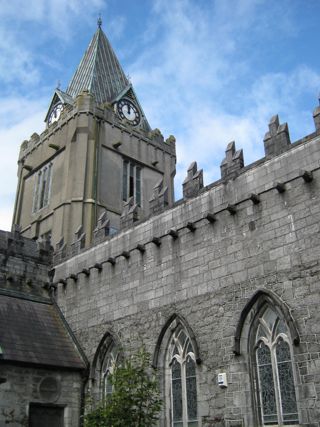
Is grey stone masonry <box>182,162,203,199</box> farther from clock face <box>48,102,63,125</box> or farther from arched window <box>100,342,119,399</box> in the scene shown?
clock face <box>48,102,63,125</box>

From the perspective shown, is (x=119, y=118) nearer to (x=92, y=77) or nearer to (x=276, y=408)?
(x=92, y=77)

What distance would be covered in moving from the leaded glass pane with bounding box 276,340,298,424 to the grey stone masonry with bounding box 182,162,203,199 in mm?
5492

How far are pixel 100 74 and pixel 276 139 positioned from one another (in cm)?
2888

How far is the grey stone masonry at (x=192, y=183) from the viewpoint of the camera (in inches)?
623

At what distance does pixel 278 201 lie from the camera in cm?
1320

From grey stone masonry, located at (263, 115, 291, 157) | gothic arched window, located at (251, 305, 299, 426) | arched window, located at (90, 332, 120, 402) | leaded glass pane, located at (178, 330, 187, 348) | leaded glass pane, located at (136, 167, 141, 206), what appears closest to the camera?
gothic arched window, located at (251, 305, 299, 426)

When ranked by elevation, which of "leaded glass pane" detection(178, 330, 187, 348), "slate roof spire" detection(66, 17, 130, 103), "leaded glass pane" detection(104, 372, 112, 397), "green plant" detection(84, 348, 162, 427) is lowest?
"green plant" detection(84, 348, 162, 427)

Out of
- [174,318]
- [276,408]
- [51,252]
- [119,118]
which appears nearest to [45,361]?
[174,318]

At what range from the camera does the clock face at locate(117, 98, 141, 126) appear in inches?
1469

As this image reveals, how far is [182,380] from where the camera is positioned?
14273 millimetres

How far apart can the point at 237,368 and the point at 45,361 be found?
684 cm

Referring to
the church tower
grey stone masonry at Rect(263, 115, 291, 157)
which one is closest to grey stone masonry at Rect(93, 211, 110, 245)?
grey stone masonry at Rect(263, 115, 291, 157)

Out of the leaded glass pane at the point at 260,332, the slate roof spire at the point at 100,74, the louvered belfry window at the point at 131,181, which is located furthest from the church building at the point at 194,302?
the slate roof spire at the point at 100,74

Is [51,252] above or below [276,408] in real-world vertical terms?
above
